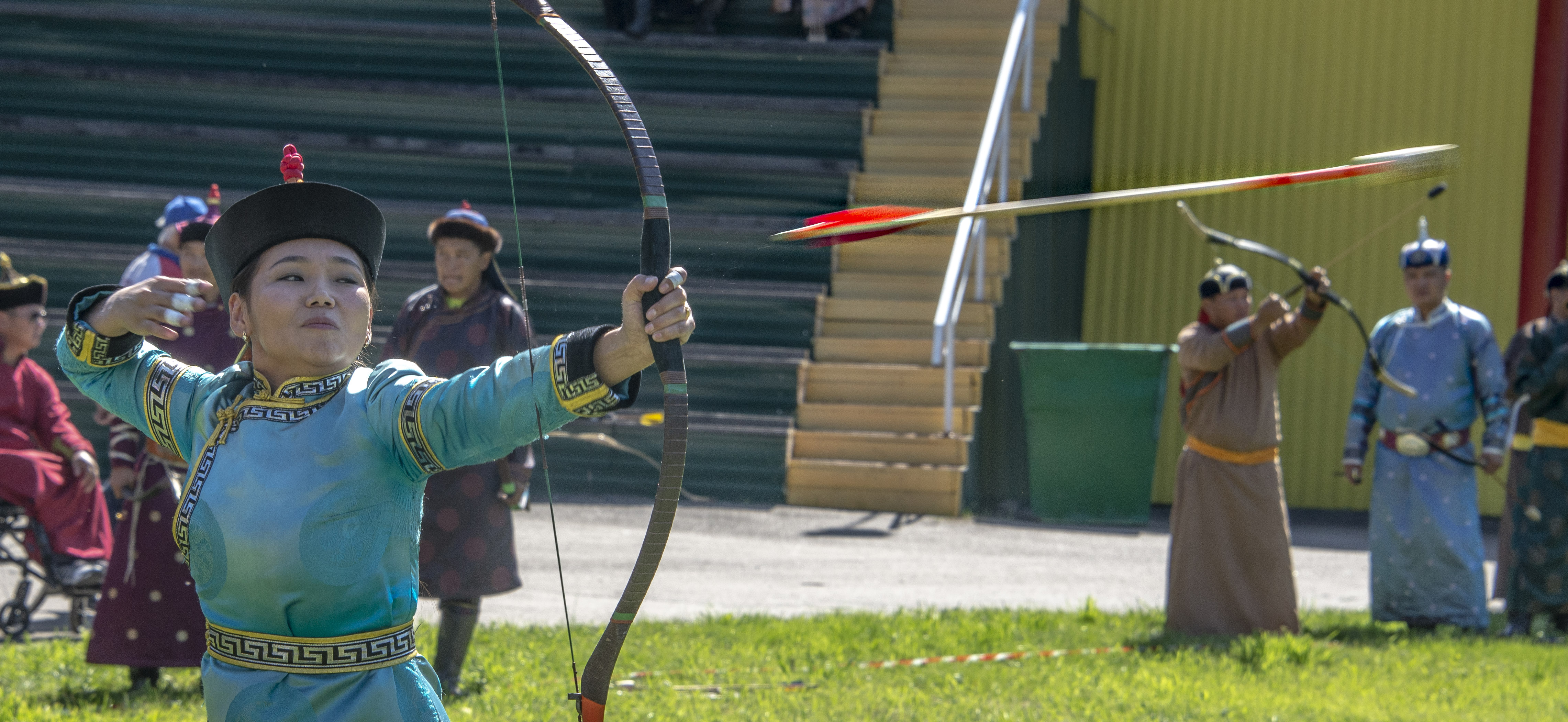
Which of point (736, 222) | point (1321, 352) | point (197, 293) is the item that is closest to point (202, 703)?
point (197, 293)

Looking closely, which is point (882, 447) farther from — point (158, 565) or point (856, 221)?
point (856, 221)

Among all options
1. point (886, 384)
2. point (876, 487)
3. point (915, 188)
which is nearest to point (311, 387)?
point (876, 487)

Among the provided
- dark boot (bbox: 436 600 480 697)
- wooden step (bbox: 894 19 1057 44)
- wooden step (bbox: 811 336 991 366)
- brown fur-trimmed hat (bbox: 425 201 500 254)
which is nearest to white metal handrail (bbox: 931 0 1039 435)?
wooden step (bbox: 811 336 991 366)

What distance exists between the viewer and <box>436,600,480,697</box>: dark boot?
4965mm

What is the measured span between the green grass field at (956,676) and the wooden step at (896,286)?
4.67 meters

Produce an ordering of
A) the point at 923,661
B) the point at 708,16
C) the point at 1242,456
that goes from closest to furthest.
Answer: the point at 923,661, the point at 1242,456, the point at 708,16

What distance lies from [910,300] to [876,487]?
75.3 inches

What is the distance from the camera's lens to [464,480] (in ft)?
16.5

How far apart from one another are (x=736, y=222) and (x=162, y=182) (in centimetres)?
556

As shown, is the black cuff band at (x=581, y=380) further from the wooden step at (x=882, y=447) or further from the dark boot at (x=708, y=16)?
the dark boot at (x=708, y=16)

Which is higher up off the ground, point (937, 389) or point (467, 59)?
point (467, 59)

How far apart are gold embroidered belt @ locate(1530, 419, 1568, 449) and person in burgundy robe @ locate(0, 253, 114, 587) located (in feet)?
21.9

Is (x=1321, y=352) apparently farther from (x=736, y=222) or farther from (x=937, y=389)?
(x=736, y=222)

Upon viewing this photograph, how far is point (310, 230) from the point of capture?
2471mm
